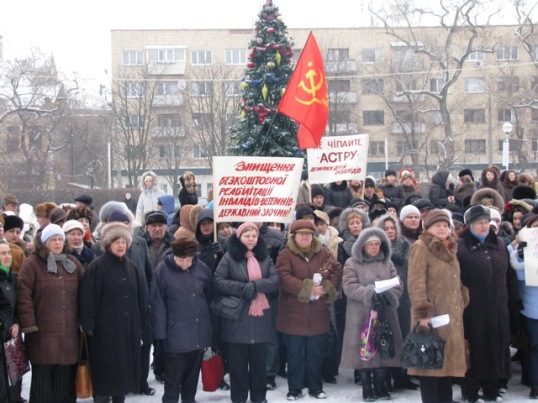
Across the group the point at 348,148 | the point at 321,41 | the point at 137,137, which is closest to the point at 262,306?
the point at 348,148

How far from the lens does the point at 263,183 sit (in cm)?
879

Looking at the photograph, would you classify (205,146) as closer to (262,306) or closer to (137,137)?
(137,137)

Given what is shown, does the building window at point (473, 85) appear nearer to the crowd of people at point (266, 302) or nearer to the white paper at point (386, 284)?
the crowd of people at point (266, 302)

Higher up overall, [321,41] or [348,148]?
[321,41]

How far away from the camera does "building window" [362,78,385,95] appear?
52.6m

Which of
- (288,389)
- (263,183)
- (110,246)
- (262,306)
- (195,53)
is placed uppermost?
(195,53)

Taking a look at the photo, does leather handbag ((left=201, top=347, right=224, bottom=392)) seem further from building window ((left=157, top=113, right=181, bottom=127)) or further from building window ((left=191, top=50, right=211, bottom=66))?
building window ((left=191, top=50, right=211, bottom=66))

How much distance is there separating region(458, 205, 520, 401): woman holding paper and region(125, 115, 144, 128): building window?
41.0 metres

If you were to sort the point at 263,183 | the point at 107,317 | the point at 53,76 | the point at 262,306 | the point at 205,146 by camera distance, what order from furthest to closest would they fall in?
1. the point at 205,146
2. the point at 53,76
3. the point at 263,183
4. the point at 262,306
5. the point at 107,317

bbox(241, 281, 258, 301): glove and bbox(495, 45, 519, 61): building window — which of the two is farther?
bbox(495, 45, 519, 61): building window

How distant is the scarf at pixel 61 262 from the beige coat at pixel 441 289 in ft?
10.6

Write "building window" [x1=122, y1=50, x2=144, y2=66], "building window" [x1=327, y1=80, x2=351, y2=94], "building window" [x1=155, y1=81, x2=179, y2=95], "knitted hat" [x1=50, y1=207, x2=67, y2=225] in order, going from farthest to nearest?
"building window" [x1=122, y1=50, x2=144, y2=66] < "building window" [x1=155, y1=81, x2=179, y2=95] < "building window" [x1=327, y1=80, x2=351, y2=94] < "knitted hat" [x1=50, y1=207, x2=67, y2=225]

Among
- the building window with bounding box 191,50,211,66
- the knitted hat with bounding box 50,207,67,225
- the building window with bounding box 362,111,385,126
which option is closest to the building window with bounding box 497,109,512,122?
the building window with bounding box 362,111,385,126

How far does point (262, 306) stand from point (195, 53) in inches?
2041
